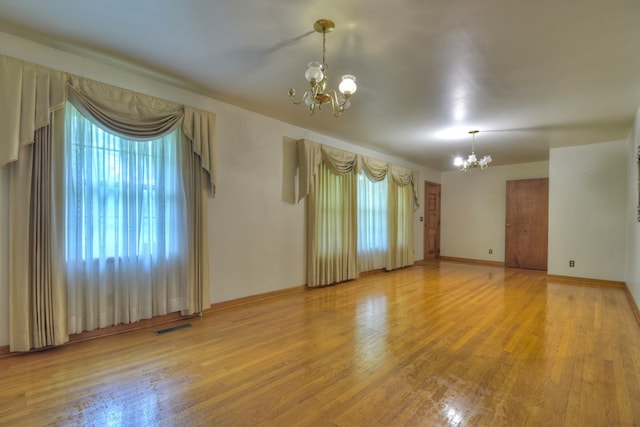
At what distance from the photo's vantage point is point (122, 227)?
115 inches

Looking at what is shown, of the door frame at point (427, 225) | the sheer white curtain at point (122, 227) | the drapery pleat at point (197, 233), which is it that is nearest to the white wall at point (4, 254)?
the sheer white curtain at point (122, 227)

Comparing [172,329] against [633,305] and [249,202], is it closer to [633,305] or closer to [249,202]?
[249,202]

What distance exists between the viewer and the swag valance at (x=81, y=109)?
2330 millimetres

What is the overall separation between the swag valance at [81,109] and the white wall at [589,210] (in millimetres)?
6265

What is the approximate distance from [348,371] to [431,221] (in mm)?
6706

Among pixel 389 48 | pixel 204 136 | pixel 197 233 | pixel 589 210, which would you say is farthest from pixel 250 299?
pixel 589 210

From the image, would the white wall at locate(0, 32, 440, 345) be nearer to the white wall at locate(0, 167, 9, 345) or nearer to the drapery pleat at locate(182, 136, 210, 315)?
the drapery pleat at locate(182, 136, 210, 315)

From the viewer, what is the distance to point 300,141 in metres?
4.62

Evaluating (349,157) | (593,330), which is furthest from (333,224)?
(593,330)

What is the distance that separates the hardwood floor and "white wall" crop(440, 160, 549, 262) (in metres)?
3.95

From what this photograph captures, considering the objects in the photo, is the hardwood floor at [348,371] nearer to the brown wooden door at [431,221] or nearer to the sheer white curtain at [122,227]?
the sheer white curtain at [122,227]

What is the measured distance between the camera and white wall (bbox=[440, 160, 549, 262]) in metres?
7.46

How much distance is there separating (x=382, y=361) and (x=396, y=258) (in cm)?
441

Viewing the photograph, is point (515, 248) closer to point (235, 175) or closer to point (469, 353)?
point (469, 353)
